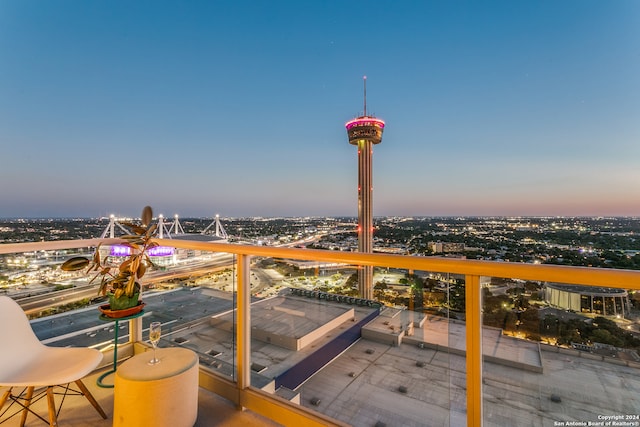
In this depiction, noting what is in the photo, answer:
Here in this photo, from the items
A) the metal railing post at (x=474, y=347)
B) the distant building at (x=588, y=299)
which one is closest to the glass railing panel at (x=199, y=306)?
the metal railing post at (x=474, y=347)

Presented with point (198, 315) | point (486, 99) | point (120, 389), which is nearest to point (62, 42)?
point (198, 315)

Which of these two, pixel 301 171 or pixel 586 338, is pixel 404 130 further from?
pixel 586 338

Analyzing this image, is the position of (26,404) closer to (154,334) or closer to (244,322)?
(154,334)

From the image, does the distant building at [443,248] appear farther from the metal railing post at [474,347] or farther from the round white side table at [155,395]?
the round white side table at [155,395]

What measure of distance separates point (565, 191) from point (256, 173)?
1548 inches

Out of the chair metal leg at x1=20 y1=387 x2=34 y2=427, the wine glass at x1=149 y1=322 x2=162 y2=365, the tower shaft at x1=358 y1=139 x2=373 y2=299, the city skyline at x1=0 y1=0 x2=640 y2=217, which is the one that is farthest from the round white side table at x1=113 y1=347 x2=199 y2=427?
the tower shaft at x1=358 y1=139 x2=373 y2=299

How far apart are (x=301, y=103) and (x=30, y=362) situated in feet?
109

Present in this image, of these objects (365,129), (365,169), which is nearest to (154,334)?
(365,169)

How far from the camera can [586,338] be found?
1122 mm

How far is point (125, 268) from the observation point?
2.37 meters

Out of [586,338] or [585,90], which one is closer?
[586,338]

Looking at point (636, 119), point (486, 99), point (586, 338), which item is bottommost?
point (586, 338)

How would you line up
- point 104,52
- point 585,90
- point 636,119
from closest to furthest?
point 104,52 < point 636,119 < point 585,90

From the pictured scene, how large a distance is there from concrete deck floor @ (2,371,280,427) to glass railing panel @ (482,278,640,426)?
1332 mm
